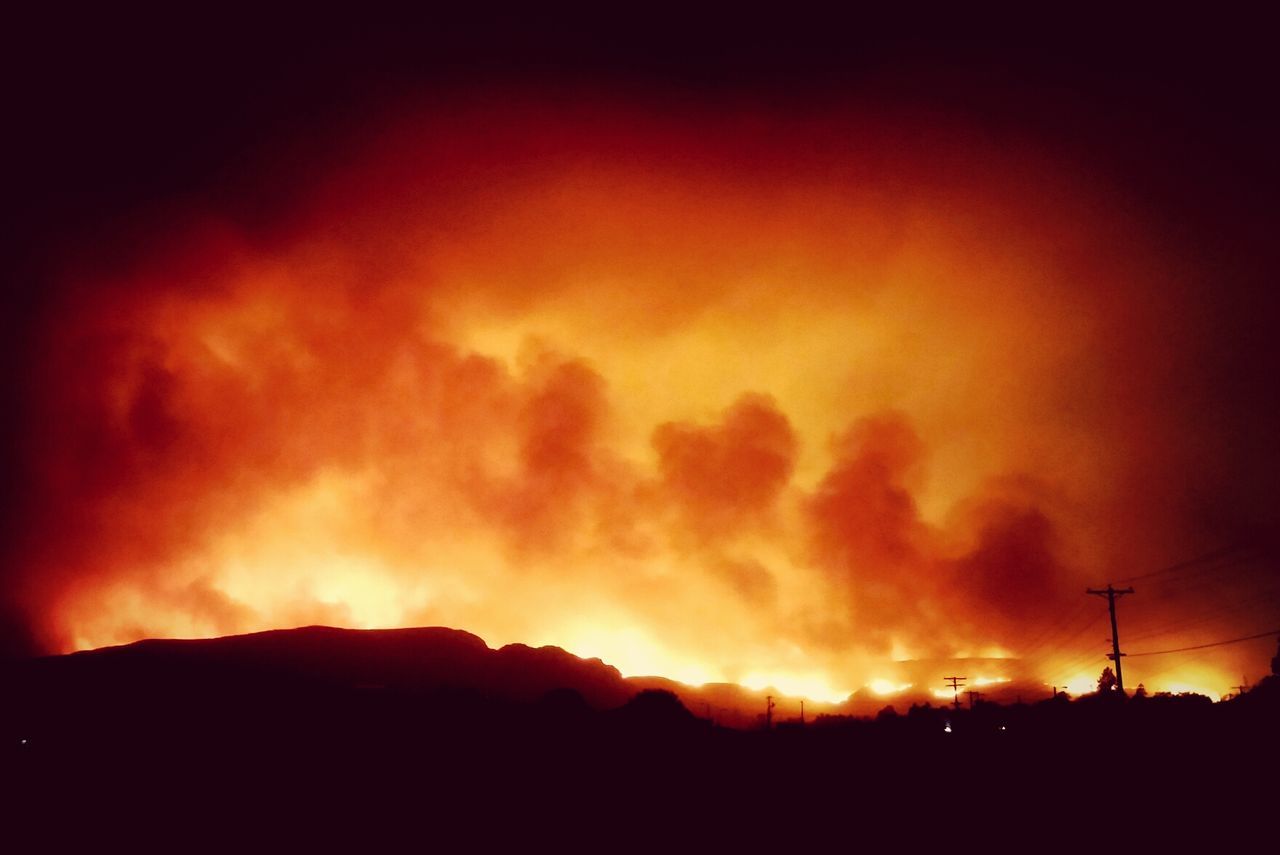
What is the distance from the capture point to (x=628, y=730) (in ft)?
159

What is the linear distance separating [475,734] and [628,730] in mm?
10060

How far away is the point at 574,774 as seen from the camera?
3919 centimetres

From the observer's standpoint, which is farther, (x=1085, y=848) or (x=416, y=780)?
(x=416, y=780)

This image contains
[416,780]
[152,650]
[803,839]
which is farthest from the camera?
[152,650]

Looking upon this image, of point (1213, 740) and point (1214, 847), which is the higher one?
point (1213, 740)

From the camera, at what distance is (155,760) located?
135 ft

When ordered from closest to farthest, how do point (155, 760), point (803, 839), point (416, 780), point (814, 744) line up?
point (803, 839) < point (416, 780) < point (155, 760) < point (814, 744)

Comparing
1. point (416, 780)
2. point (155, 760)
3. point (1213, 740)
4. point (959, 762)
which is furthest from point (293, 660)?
point (1213, 740)

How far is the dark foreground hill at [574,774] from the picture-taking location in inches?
1298

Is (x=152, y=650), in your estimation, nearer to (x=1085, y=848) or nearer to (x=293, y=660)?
(x=293, y=660)

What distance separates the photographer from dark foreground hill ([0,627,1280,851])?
108 ft

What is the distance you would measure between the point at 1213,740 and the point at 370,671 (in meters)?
135

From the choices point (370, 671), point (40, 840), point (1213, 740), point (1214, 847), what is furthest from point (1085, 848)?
point (370, 671)

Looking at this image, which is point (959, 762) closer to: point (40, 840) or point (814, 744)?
point (814, 744)
